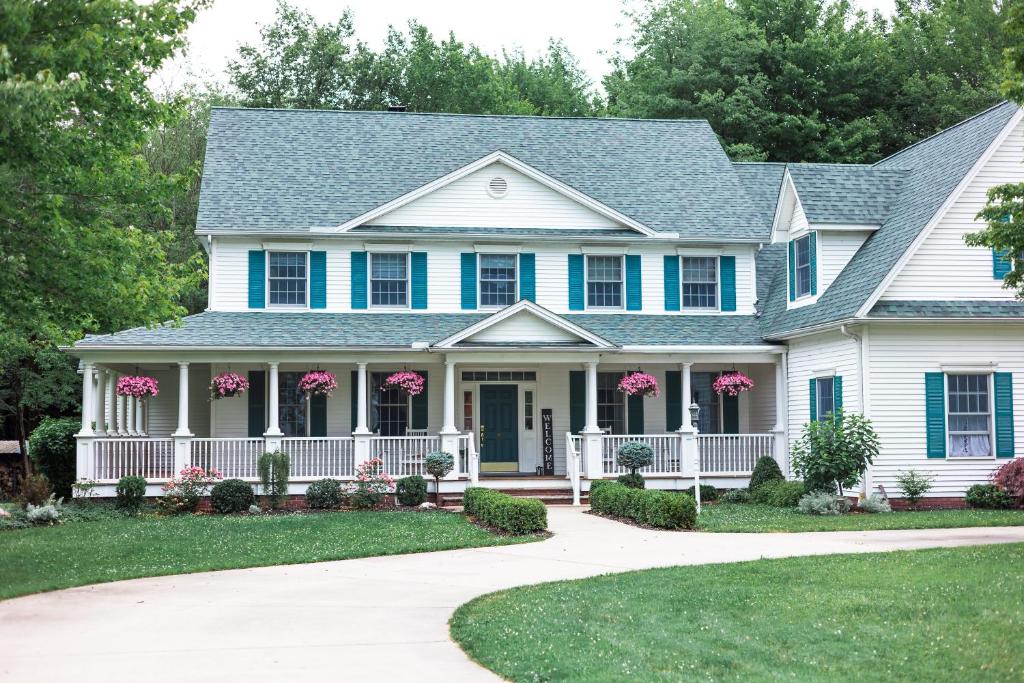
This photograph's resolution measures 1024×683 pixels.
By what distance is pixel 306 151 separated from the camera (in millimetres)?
29062

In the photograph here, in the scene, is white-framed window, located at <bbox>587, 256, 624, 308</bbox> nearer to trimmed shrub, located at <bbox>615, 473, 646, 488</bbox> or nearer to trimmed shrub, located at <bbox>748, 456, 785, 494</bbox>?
trimmed shrub, located at <bbox>615, 473, 646, 488</bbox>

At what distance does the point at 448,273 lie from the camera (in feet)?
87.8

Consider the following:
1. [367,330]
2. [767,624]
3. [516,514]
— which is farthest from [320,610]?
[367,330]

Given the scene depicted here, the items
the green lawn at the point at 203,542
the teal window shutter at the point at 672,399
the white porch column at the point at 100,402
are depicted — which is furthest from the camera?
the teal window shutter at the point at 672,399

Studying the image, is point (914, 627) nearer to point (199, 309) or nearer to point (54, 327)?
point (54, 327)

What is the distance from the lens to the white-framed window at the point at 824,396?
2394cm

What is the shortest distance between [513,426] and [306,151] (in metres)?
8.64

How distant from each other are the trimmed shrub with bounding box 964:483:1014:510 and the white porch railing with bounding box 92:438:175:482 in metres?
15.7

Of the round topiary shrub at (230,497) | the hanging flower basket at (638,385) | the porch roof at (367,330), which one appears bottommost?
the round topiary shrub at (230,497)

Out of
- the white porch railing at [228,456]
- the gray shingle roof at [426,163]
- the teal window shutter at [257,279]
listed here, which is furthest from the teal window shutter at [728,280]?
the white porch railing at [228,456]

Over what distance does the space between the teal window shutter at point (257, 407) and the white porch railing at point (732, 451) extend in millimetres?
9532

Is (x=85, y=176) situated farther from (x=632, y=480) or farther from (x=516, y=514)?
(x=632, y=480)

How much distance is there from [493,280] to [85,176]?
41.1ft

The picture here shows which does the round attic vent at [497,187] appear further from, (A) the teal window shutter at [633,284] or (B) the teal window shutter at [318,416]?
(B) the teal window shutter at [318,416]
